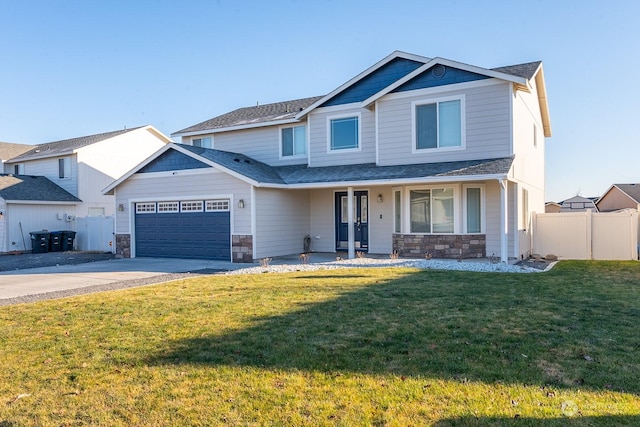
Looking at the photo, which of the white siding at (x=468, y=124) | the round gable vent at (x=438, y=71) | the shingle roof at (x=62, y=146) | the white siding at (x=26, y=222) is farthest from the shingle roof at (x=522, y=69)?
the white siding at (x=26, y=222)

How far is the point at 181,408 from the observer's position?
3.87 metres

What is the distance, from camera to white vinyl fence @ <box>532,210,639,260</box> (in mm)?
15594

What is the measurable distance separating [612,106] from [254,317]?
77.7 feet

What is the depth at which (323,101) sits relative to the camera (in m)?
17.6

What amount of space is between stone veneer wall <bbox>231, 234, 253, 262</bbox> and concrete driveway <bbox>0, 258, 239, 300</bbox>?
1.77 feet

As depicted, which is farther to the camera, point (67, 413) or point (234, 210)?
point (234, 210)

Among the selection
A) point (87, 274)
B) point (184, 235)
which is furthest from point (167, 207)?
point (87, 274)

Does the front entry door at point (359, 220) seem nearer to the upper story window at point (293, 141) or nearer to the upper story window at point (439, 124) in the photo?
the upper story window at point (293, 141)

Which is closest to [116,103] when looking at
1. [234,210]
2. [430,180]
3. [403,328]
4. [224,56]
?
[224,56]

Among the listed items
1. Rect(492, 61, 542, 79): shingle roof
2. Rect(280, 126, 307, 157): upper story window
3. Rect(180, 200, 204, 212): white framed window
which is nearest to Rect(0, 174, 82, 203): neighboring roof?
Rect(180, 200, 204, 212): white framed window

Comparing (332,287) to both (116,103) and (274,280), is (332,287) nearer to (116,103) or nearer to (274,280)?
(274,280)

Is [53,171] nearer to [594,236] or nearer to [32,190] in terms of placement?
[32,190]

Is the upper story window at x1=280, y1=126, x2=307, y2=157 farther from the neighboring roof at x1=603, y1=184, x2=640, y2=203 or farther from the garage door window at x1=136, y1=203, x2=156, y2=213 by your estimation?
the neighboring roof at x1=603, y1=184, x2=640, y2=203

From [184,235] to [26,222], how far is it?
10.7 m
